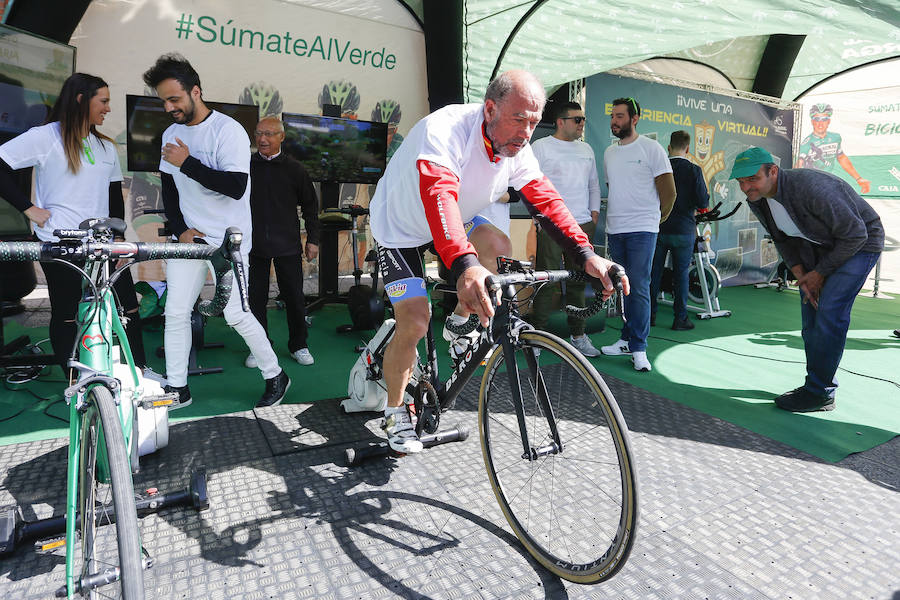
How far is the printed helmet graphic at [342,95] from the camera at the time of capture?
283 inches

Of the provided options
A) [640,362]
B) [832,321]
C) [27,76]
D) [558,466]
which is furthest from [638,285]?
[27,76]

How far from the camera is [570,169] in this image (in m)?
4.69

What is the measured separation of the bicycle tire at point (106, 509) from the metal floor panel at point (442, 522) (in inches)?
17.0

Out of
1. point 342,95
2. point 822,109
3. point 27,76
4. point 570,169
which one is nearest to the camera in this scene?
point 27,76

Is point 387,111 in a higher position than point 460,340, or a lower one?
higher

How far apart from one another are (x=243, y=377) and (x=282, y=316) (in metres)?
2.05

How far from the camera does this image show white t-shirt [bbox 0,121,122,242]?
318cm

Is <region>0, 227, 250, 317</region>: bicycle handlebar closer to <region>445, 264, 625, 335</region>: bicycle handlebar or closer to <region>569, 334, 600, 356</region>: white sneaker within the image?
<region>445, 264, 625, 335</region>: bicycle handlebar

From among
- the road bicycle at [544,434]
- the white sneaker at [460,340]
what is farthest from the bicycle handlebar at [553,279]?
the white sneaker at [460,340]

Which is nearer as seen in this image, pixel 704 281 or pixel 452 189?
pixel 452 189

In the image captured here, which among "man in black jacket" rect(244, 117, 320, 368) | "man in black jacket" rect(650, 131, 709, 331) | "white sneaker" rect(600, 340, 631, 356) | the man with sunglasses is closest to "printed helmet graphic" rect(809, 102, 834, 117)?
the man with sunglasses

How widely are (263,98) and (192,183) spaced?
414cm

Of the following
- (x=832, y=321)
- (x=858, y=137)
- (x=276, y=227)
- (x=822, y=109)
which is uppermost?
(x=822, y=109)

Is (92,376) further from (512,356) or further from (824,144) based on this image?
(824,144)
